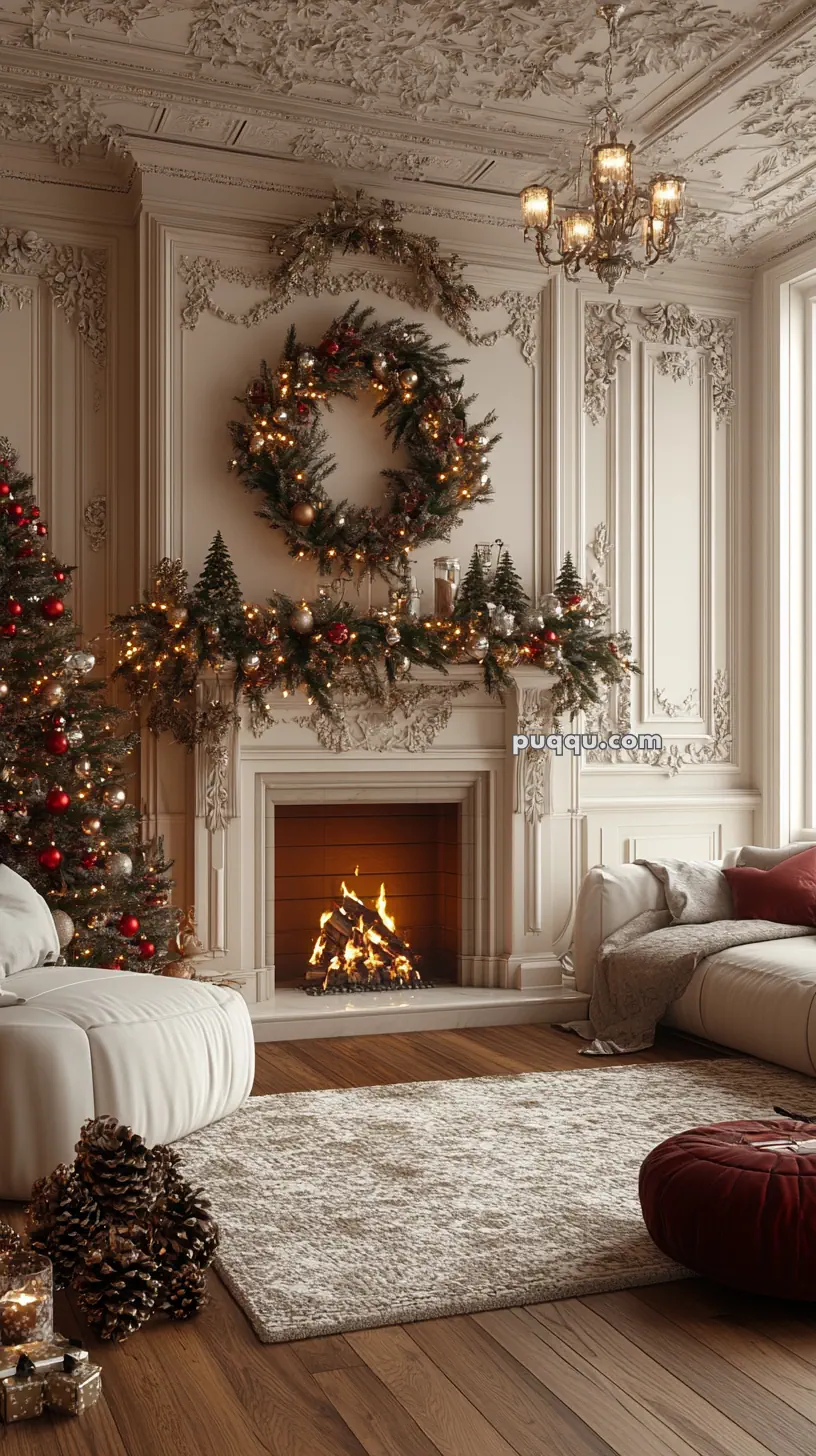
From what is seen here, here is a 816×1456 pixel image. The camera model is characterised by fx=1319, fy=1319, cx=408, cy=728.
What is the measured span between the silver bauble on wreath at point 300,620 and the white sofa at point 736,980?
1.62m

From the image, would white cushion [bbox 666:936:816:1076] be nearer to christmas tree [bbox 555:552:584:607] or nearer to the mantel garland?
the mantel garland

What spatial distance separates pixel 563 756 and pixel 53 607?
243cm

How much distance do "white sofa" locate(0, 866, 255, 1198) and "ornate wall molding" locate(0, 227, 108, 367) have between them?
261 centimetres

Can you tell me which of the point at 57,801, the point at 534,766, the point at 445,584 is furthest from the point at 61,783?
the point at 534,766

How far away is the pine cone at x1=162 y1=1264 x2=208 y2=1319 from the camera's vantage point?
104 inches

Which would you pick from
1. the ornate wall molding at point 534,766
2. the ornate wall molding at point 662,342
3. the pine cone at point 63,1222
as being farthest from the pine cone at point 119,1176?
the ornate wall molding at point 662,342

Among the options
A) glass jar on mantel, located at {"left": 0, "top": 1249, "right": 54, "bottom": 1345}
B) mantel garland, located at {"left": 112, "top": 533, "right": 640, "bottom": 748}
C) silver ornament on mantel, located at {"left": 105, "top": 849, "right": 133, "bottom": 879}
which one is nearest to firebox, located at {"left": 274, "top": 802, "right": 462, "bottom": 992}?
mantel garland, located at {"left": 112, "top": 533, "right": 640, "bottom": 748}

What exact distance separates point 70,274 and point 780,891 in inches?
154

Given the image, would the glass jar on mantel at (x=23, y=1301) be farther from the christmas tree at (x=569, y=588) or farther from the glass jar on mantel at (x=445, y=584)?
the christmas tree at (x=569, y=588)

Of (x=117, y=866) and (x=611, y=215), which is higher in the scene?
(x=611, y=215)

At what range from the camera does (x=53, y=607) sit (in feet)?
16.0

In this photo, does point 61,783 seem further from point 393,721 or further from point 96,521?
point 393,721

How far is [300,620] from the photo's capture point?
5.30m

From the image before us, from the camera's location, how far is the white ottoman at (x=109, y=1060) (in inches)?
130
